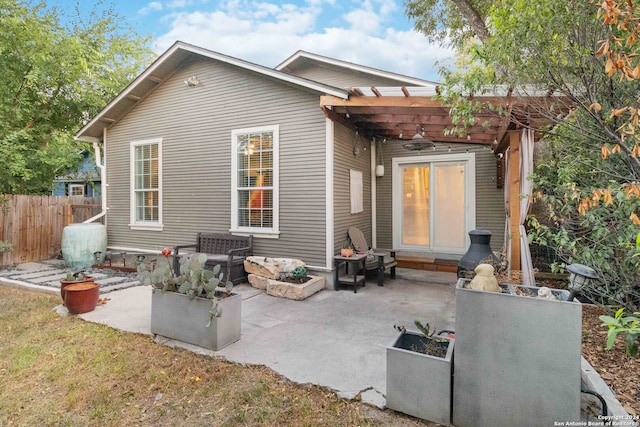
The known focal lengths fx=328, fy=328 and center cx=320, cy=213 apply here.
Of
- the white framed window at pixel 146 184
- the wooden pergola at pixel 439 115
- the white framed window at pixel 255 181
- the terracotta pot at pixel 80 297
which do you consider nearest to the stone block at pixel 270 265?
the white framed window at pixel 255 181

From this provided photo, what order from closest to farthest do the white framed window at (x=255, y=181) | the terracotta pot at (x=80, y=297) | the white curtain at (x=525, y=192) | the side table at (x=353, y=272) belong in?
1. the terracotta pot at (x=80, y=297)
2. the white curtain at (x=525, y=192)
3. the side table at (x=353, y=272)
4. the white framed window at (x=255, y=181)

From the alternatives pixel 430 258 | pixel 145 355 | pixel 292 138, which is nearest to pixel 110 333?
pixel 145 355

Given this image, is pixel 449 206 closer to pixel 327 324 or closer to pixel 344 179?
pixel 344 179

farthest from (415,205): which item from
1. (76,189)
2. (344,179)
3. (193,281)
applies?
(76,189)

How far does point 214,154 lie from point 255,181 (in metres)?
1.13

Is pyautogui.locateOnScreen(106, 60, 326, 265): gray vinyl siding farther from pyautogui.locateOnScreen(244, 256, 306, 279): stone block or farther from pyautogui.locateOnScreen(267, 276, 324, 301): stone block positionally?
pyautogui.locateOnScreen(267, 276, 324, 301): stone block

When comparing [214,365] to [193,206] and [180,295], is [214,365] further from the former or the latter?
[193,206]

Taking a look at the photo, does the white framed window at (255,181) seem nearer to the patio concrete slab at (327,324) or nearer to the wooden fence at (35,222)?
the patio concrete slab at (327,324)

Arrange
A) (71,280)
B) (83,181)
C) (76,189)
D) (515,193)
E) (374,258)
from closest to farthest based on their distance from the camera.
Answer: (71,280) < (515,193) < (374,258) < (83,181) < (76,189)

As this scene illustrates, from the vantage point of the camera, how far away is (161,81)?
7.23 metres

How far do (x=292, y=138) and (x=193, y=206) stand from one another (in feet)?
8.71

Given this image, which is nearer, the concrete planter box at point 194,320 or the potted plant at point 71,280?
the concrete planter box at point 194,320

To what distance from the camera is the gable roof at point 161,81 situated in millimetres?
5441

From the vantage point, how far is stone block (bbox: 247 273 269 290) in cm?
540
